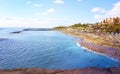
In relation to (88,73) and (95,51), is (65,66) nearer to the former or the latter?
(88,73)

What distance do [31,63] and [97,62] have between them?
13.1 metres

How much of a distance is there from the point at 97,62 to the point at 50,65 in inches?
402

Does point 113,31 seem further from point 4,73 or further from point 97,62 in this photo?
point 4,73

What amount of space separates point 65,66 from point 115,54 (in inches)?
686

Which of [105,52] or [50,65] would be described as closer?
[50,65]

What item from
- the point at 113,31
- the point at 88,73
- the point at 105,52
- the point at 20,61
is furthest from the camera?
the point at 113,31

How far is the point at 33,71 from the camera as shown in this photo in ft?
95.0

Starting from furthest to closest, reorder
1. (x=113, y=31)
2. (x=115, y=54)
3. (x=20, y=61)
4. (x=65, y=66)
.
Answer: (x=113, y=31) → (x=115, y=54) → (x=20, y=61) → (x=65, y=66)

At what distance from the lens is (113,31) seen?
14050 cm

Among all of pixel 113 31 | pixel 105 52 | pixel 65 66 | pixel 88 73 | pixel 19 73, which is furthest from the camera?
pixel 113 31

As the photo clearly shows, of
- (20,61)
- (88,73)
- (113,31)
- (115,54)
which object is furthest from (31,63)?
(113,31)

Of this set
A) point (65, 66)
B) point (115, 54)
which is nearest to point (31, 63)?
point (65, 66)

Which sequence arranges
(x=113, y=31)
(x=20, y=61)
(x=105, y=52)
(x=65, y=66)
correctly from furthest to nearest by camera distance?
(x=113, y=31), (x=105, y=52), (x=20, y=61), (x=65, y=66)

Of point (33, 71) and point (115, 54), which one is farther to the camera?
point (115, 54)
